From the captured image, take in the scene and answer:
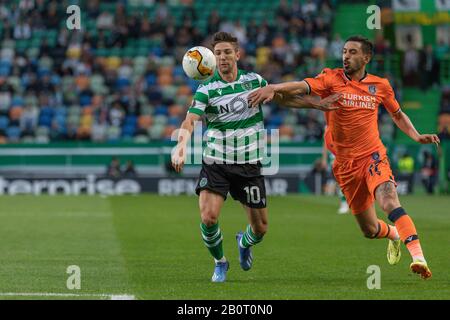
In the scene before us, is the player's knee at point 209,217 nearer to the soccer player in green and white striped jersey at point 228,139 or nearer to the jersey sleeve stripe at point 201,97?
the soccer player in green and white striped jersey at point 228,139

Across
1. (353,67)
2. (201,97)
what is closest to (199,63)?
(201,97)

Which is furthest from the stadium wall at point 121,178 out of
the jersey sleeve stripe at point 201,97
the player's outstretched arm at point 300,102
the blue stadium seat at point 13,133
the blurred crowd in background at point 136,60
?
the jersey sleeve stripe at point 201,97

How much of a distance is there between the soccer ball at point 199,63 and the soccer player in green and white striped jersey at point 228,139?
75 mm

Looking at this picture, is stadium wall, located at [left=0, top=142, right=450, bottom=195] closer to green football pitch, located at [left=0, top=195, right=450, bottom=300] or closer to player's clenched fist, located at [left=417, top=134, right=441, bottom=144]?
green football pitch, located at [left=0, top=195, right=450, bottom=300]

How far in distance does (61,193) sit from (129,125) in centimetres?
425

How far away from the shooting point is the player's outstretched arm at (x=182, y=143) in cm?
988

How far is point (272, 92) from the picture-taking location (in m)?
10.6

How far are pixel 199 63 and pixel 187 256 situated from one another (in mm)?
3889

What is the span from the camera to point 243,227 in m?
19.7

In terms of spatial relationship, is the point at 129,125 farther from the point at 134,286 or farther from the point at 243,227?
the point at 134,286

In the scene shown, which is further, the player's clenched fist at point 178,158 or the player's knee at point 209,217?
the player's knee at point 209,217

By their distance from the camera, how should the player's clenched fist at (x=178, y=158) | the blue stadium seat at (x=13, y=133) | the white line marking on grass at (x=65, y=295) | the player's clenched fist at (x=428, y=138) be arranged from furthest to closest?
the blue stadium seat at (x=13, y=133)
the player's clenched fist at (x=428, y=138)
the player's clenched fist at (x=178, y=158)
the white line marking on grass at (x=65, y=295)

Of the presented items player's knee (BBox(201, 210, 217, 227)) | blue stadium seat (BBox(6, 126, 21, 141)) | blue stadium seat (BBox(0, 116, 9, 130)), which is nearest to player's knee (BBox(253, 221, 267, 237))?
player's knee (BBox(201, 210, 217, 227))

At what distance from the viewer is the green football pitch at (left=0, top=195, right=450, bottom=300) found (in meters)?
10.1
